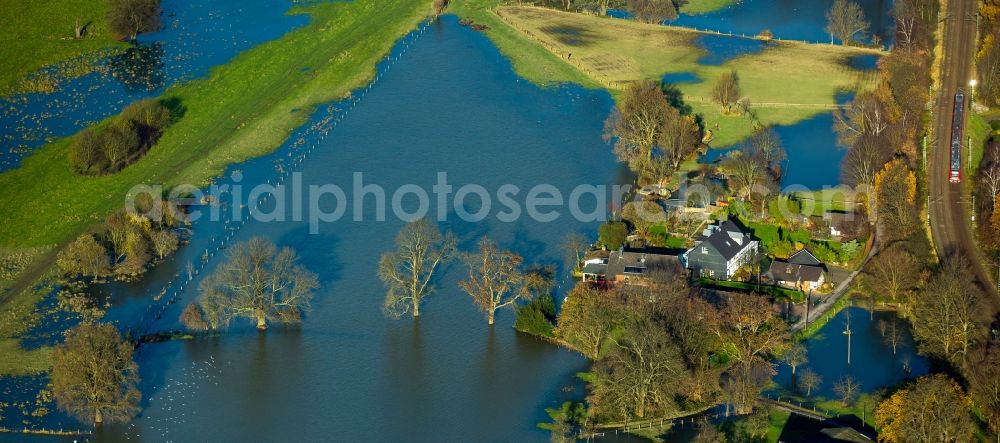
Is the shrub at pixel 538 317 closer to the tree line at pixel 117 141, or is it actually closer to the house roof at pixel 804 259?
the house roof at pixel 804 259

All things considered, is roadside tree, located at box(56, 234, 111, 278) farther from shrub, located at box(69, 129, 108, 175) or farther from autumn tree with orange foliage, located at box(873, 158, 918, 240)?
autumn tree with orange foliage, located at box(873, 158, 918, 240)

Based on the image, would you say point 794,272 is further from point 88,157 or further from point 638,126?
point 88,157

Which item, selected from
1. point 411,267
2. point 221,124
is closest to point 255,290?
point 411,267

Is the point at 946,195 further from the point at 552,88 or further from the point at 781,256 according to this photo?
the point at 552,88

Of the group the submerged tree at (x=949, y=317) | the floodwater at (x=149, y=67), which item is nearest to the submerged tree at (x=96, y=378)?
the floodwater at (x=149, y=67)

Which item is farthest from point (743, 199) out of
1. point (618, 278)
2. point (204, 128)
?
point (204, 128)
